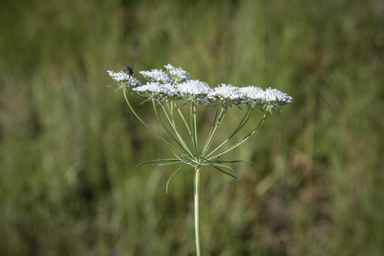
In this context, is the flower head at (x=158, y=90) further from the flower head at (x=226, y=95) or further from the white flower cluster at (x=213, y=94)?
the flower head at (x=226, y=95)

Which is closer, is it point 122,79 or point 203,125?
point 122,79

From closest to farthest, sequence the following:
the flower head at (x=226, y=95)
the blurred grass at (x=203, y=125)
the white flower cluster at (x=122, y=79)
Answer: the flower head at (x=226, y=95) < the white flower cluster at (x=122, y=79) < the blurred grass at (x=203, y=125)

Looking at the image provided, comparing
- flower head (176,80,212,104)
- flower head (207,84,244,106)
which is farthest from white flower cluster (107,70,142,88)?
flower head (207,84,244,106)

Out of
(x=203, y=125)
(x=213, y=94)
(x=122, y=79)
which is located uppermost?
(x=203, y=125)

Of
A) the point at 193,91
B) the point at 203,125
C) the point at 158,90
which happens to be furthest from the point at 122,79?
the point at 203,125

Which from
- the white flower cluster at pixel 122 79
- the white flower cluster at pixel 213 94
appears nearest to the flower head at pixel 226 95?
the white flower cluster at pixel 213 94

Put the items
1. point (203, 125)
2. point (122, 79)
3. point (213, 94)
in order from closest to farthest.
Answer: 1. point (213, 94)
2. point (122, 79)
3. point (203, 125)

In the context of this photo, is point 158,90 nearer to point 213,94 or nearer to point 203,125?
point 213,94

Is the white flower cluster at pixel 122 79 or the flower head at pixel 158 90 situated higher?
the white flower cluster at pixel 122 79

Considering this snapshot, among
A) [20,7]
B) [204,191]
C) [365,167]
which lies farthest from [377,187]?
[20,7]

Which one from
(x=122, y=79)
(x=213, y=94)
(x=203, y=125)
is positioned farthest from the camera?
(x=203, y=125)
